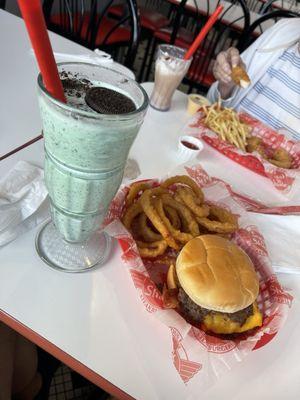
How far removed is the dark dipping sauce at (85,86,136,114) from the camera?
0.58 metres

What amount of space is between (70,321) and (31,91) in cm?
93

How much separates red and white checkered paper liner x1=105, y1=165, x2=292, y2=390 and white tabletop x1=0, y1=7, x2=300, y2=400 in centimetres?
3

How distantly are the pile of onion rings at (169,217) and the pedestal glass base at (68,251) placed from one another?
9cm

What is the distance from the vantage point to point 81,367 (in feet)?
2.06

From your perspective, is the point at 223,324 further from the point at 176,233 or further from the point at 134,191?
the point at 134,191

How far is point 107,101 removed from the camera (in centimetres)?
61

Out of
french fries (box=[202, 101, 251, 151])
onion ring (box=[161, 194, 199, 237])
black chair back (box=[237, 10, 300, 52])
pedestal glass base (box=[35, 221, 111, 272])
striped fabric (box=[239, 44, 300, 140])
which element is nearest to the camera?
pedestal glass base (box=[35, 221, 111, 272])

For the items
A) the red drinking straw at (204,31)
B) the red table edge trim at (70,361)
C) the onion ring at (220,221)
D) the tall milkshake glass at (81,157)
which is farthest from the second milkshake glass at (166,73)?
the red table edge trim at (70,361)

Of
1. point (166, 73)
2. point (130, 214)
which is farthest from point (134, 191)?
point (166, 73)

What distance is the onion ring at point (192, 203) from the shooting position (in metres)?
0.90

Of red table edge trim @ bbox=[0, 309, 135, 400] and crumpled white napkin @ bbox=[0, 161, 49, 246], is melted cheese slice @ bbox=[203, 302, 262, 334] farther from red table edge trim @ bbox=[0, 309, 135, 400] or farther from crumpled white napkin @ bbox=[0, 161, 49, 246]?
crumpled white napkin @ bbox=[0, 161, 49, 246]

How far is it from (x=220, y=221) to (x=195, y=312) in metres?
0.29

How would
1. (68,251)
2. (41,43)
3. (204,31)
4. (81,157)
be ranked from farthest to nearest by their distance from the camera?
(204,31)
(68,251)
(81,157)
(41,43)

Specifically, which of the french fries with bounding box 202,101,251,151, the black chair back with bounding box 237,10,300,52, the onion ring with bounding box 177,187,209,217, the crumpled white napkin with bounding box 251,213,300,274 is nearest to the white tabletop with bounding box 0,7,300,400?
the crumpled white napkin with bounding box 251,213,300,274
